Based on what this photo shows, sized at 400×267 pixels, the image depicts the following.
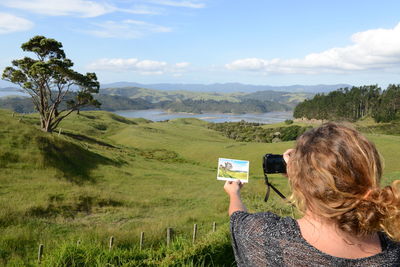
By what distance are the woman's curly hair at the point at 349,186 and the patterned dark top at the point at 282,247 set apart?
0.18 meters

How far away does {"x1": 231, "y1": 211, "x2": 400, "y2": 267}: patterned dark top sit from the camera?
2.12m

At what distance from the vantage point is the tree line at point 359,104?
117m

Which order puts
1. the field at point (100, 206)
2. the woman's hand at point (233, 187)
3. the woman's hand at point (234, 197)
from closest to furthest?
the woman's hand at point (234, 197) < the woman's hand at point (233, 187) < the field at point (100, 206)

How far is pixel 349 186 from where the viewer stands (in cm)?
208

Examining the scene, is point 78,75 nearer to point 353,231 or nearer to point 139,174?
point 139,174

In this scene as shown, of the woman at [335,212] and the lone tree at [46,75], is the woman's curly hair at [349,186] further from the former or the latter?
the lone tree at [46,75]

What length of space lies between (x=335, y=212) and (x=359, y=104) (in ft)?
470

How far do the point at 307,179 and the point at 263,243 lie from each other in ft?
1.82

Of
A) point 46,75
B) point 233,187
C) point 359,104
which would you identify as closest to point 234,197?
point 233,187

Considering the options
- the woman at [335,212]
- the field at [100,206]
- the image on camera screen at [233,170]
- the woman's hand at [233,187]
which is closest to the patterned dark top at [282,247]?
the woman at [335,212]

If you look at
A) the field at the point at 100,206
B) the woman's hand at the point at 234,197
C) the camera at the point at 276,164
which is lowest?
the field at the point at 100,206

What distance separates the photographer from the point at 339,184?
81.3 inches

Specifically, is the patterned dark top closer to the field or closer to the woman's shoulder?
the woman's shoulder

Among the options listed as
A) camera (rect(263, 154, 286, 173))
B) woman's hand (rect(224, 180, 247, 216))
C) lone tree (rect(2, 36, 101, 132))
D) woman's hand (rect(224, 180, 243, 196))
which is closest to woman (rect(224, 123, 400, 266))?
woman's hand (rect(224, 180, 247, 216))
